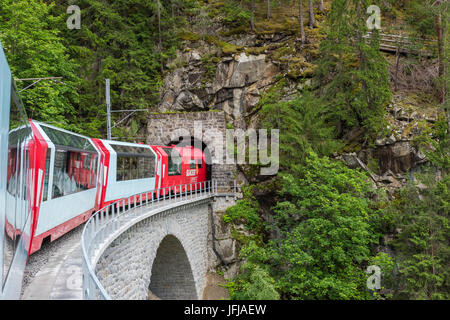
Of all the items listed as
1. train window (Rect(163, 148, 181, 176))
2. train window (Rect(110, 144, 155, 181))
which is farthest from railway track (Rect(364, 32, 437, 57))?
train window (Rect(110, 144, 155, 181))

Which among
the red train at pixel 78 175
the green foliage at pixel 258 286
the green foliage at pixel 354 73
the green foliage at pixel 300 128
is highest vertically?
the green foliage at pixel 354 73

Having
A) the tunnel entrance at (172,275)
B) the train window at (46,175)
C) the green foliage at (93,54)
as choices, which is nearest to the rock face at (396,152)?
the tunnel entrance at (172,275)

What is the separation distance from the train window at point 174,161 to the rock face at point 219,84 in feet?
18.4

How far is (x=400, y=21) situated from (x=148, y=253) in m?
25.8

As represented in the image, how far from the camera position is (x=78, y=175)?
347 inches

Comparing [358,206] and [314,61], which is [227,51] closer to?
[314,61]

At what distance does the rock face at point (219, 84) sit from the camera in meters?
21.6

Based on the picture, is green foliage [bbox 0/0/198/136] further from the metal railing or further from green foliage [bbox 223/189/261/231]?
green foliage [bbox 223/189/261/231]

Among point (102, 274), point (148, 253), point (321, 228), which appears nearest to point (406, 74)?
point (321, 228)

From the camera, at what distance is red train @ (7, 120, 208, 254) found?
659 centimetres

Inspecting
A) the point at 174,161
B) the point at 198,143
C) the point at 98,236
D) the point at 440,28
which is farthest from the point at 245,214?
the point at 440,28

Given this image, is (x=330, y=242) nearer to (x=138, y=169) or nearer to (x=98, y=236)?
(x=138, y=169)

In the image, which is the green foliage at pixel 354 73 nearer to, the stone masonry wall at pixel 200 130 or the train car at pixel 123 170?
the stone masonry wall at pixel 200 130

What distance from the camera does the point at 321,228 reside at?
44.9ft
